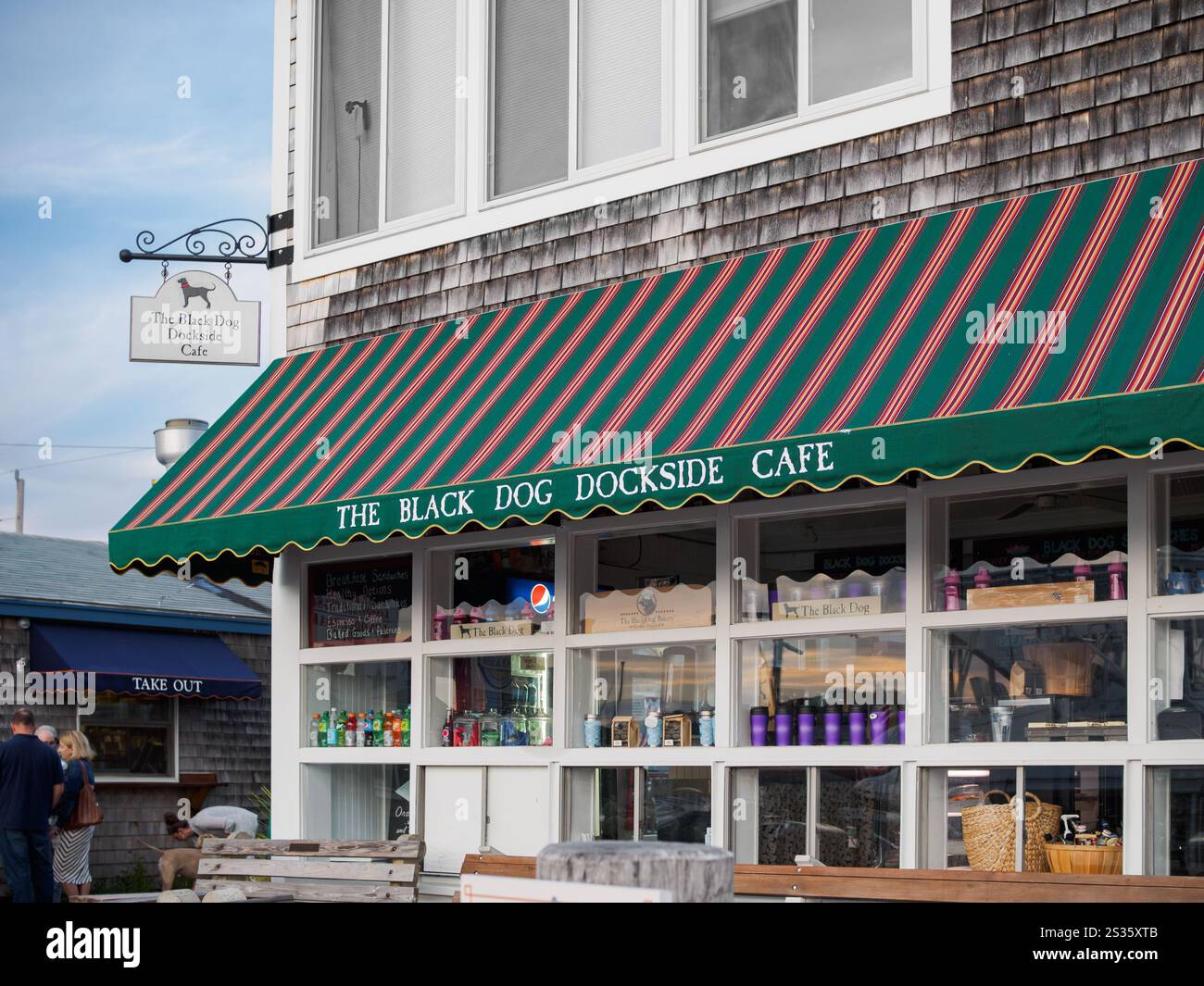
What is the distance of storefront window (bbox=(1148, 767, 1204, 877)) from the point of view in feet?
21.6

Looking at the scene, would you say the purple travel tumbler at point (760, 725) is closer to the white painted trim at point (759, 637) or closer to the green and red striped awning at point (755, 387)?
the white painted trim at point (759, 637)

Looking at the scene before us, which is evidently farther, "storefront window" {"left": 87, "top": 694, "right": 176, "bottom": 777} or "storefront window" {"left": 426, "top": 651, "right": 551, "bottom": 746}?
"storefront window" {"left": 87, "top": 694, "right": 176, "bottom": 777}

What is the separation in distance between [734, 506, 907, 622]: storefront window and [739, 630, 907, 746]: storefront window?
0.55 ft

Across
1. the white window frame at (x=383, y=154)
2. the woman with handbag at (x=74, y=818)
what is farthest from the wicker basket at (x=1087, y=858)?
the woman with handbag at (x=74, y=818)

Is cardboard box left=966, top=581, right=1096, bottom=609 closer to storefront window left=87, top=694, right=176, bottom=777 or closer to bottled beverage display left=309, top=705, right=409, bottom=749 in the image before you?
bottled beverage display left=309, top=705, right=409, bottom=749

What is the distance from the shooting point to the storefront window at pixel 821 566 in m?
7.81

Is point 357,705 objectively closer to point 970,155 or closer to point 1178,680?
point 970,155

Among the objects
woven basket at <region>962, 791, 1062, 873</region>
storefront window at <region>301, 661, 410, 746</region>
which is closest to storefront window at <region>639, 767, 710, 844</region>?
woven basket at <region>962, 791, 1062, 873</region>

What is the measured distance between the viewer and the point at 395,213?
10.8m

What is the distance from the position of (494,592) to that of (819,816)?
262 cm

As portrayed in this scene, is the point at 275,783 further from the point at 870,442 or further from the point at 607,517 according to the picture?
the point at 870,442
